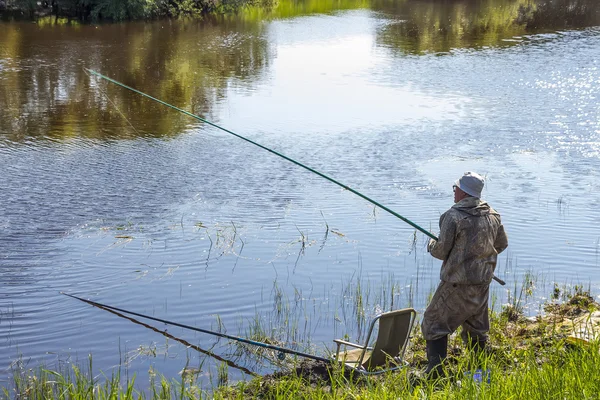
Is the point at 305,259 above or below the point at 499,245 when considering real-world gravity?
below

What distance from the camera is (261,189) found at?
10.7 metres

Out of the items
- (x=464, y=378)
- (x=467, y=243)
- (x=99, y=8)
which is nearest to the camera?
(x=464, y=378)

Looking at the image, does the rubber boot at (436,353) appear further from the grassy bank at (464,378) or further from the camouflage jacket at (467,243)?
the camouflage jacket at (467,243)

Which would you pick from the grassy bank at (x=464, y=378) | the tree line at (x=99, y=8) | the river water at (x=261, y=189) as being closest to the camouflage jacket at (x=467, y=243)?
the grassy bank at (x=464, y=378)

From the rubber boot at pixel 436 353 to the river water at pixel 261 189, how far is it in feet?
3.90

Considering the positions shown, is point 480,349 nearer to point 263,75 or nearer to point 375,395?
point 375,395

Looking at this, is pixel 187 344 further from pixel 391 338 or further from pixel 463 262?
pixel 463 262

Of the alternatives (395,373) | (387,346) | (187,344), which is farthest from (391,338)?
(187,344)

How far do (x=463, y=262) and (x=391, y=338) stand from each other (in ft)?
2.25

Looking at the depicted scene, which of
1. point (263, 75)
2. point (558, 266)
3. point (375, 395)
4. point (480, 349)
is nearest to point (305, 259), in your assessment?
point (558, 266)

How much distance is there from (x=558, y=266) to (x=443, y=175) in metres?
3.59

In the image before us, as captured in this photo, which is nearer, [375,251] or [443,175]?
[375,251]

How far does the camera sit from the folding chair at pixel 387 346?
5.04 metres

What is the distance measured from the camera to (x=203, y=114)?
51.1 feet
